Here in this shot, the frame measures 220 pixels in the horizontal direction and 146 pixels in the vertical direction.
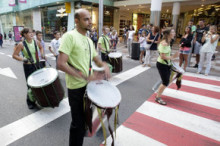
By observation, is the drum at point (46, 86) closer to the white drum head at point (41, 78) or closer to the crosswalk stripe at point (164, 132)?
the white drum head at point (41, 78)

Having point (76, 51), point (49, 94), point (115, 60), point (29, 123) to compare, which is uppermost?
point (76, 51)

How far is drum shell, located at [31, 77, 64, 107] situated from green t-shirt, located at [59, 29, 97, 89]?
56.0 inches

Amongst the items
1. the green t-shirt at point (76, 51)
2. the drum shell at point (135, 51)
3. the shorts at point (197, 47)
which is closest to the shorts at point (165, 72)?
the green t-shirt at point (76, 51)

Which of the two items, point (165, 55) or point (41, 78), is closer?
point (41, 78)

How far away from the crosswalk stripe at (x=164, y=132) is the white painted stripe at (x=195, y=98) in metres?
1.52

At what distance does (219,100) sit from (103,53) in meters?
3.90

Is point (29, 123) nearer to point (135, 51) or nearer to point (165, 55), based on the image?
point (165, 55)

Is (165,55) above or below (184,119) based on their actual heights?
above

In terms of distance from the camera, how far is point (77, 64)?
6.21 feet

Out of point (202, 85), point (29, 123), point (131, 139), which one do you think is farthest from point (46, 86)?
point (202, 85)

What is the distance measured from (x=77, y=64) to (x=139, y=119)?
2.11 m

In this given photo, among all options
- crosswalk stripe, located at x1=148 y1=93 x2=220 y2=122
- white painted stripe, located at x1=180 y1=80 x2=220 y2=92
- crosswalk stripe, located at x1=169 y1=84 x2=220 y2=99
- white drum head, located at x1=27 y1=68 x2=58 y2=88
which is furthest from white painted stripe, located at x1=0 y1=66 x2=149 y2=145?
white painted stripe, located at x1=180 y1=80 x2=220 y2=92

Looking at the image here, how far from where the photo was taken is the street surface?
272cm

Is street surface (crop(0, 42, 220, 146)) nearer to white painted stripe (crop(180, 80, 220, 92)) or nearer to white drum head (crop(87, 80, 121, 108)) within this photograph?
white painted stripe (crop(180, 80, 220, 92))
